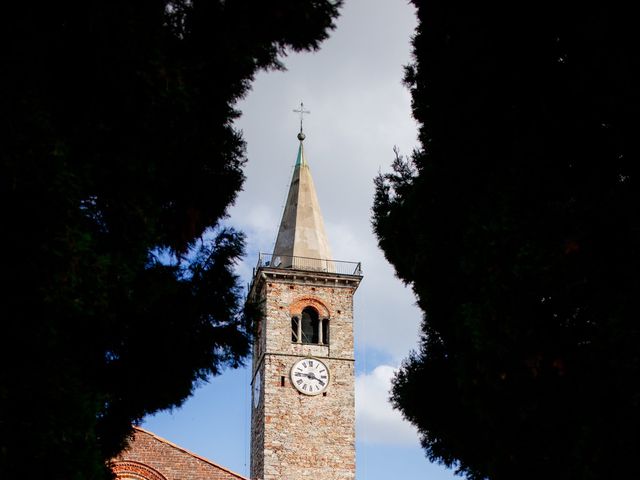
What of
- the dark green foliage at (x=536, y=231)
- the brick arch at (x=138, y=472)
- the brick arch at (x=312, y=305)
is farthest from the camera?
the brick arch at (x=312, y=305)

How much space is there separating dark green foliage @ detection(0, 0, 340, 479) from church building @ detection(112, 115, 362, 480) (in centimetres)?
2014

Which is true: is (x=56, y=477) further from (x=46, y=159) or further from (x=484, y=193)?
(x=484, y=193)

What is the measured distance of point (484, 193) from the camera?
20.3 feet

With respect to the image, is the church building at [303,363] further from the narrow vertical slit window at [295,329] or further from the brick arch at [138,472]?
the brick arch at [138,472]

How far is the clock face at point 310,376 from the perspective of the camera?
27.5m

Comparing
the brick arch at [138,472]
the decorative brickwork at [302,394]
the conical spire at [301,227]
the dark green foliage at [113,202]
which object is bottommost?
the dark green foliage at [113,202]

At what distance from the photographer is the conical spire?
99.0ft

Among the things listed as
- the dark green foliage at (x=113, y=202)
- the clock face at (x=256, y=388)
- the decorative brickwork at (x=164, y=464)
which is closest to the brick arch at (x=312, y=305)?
the clock face at (x=256, y=388)

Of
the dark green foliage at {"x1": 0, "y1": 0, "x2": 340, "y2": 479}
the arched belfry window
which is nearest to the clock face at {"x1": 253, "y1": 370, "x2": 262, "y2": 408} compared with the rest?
A: the arched belfry window

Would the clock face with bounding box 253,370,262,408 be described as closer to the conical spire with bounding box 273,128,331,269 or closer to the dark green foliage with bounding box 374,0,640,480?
the conical spire with bounding box 273,128,331,269

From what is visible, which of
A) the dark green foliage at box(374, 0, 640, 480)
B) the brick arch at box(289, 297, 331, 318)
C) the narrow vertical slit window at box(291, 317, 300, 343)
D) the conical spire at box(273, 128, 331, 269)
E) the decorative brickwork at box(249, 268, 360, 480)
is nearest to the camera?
the dark green foliage at box(374, 0, 640, 480)

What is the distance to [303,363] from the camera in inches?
1099

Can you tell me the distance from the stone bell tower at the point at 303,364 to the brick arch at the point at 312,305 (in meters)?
0.04

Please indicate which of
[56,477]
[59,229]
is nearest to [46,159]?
[59,229]
